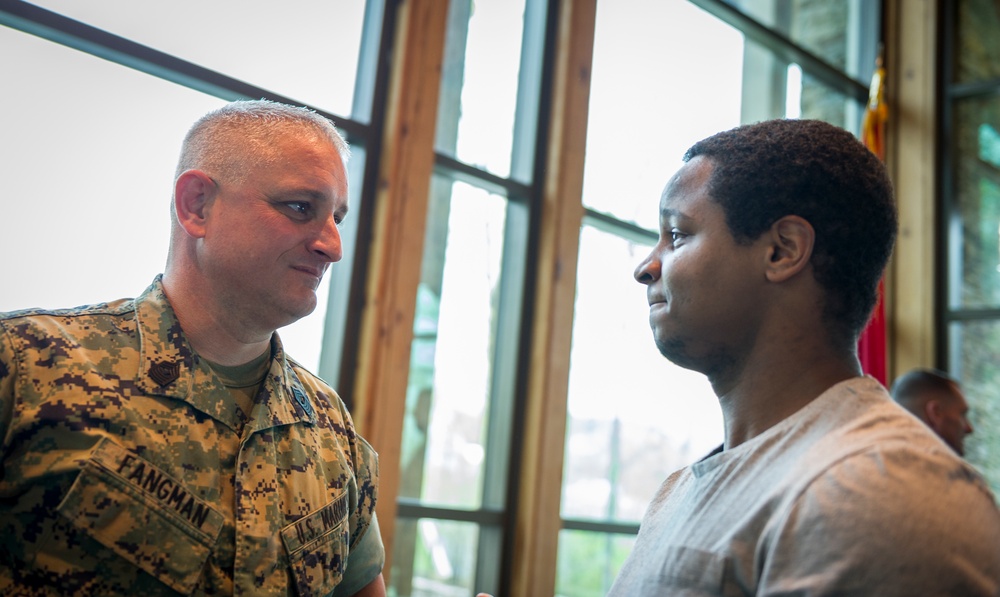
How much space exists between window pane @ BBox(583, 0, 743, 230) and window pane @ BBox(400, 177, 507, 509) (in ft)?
1.97

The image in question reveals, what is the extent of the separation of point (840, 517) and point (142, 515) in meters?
0.98

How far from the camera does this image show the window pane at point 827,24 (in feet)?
16.2

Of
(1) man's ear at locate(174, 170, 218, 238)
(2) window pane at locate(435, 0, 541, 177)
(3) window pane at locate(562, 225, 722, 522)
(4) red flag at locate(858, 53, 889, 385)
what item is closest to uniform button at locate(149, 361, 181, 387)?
(1) man's ear at locate(174, 170, 218, 238)

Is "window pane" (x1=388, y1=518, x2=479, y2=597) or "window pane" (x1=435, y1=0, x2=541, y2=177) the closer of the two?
"window pane" (x1=388, y1=518, x2=479, y2=597)

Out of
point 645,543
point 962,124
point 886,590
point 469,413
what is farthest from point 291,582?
point 962,124

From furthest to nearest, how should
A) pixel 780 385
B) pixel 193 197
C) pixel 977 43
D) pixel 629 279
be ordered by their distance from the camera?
pixel 977 43, pixel 629 279, pixel 193 197, pixel 780 385

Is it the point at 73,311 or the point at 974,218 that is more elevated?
the point at 974,218

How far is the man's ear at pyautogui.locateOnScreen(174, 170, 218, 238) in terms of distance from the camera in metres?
1.52

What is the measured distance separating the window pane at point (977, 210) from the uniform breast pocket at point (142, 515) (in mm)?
5138

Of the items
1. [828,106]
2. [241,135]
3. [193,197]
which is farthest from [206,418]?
[828,106]

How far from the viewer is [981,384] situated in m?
5.12

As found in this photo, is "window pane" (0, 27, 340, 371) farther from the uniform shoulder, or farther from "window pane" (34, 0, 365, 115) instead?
the uniform shoulder

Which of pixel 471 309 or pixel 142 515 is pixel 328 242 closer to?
pixel 142 515

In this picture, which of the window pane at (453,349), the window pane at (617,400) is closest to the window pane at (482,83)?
the window pane at (453,349)
